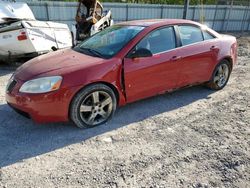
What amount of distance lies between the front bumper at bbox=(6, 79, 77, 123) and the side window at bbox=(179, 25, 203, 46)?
2.31 metres

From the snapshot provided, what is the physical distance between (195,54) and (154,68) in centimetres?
101

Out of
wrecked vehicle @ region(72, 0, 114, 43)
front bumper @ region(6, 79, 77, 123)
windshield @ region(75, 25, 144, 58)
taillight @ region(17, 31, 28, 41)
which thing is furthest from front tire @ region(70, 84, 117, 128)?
wrecked vehicle @ region(72, 0, 114, 43)

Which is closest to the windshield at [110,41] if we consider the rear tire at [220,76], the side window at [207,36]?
the side window at [207,36]

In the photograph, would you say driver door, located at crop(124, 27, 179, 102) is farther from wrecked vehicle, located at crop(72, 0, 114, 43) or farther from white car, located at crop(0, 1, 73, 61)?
wrecked vehicle, located at crop(72, 0, 114, 43)

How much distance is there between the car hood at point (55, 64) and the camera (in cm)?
358

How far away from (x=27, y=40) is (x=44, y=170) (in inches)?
185

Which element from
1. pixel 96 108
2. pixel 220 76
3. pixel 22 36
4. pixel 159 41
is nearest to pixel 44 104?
pixel 96 108

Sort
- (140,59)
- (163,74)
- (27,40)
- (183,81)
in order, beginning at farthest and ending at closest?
1. (27,40)
2. (183,81)
3. (163,74)
4. (140,59)

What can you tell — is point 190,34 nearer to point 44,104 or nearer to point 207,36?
point 207,36

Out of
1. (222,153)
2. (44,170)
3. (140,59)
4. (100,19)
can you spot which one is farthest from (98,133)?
(100,19)

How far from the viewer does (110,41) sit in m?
4.25

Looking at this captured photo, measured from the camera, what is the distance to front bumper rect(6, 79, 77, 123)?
3.38 meters

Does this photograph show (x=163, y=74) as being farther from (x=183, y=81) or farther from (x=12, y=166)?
(x=12, y=166)

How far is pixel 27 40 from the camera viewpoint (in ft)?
21.8
